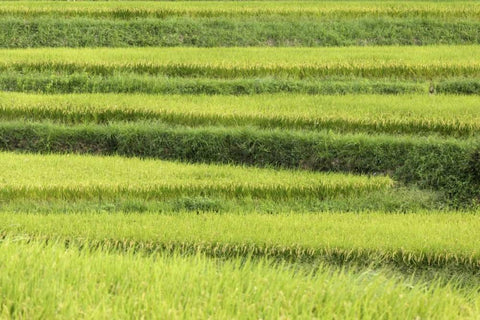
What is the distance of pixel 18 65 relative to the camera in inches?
536

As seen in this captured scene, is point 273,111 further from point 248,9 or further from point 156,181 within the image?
point 248,9

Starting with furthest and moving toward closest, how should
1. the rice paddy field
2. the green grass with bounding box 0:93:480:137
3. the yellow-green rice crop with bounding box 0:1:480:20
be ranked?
the yellow-green rice crop with bounding box 0:1:480:20 < the green grass with bounding box 0:93:480:137 < the rice paddy field

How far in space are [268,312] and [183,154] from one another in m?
7.08

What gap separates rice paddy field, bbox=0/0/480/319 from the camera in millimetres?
3746

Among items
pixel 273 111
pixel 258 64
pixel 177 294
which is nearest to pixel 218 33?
pixel 258 64

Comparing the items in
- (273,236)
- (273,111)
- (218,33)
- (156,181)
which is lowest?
(156,181)

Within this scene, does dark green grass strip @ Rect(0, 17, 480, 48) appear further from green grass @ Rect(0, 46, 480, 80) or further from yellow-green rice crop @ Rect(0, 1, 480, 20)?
green grass @ Rect(0, 46, 480, 80)

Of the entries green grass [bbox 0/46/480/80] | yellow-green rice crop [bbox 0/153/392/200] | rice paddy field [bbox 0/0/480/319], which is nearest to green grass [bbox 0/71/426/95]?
rice paddy field [bbox 0/0/480/319]

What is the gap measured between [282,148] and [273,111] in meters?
A: 1.14

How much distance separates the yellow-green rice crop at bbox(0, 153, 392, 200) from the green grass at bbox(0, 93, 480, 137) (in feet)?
4.91

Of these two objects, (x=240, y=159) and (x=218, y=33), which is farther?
(x=218, y=33)

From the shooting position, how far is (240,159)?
1031 centimetres

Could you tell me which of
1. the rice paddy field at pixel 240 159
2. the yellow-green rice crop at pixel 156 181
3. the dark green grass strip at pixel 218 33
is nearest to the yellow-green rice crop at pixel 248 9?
the rice paddy field at pixel 240 159

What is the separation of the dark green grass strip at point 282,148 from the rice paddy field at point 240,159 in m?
0.03
